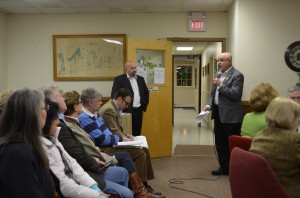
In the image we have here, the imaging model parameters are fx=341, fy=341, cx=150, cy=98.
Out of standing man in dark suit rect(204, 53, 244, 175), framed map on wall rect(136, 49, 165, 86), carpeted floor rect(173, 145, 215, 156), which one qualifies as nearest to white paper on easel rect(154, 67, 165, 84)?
framed map on wall rect(136, 49, 165, 86)

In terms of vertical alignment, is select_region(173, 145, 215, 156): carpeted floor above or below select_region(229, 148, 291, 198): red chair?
below

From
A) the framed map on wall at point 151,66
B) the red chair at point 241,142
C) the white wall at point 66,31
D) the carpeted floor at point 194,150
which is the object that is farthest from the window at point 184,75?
the red chair at point 241,142

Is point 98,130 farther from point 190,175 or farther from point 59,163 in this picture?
point 190,175

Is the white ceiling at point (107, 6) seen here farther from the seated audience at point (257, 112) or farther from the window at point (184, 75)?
the window at point (184, 75)

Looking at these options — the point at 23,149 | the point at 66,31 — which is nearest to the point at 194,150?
the point at 66,31

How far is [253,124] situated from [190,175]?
1801 mm

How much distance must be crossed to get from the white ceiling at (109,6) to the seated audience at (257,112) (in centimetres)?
252

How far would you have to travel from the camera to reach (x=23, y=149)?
1.45m

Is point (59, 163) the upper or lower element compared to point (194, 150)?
upper

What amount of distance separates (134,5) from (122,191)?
3681mm

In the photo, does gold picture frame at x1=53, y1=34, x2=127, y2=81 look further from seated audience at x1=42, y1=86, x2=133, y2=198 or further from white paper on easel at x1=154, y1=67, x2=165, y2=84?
seated audience at x1=42, y1=86, x2=133, y2=198

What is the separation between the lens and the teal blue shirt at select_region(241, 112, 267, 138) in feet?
9.33

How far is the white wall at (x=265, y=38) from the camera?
4.97 m

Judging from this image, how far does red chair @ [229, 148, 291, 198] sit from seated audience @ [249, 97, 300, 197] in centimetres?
10
